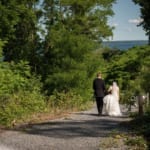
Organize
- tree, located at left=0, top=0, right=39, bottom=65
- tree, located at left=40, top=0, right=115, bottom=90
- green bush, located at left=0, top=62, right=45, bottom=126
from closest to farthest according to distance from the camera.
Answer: green bush, located at left=0, top=62, right=45, bottom=126 < tree, located at left=40, top=0, right=115, bottom=90 < tree, located at left=0, top=0, right=39, bottom=65

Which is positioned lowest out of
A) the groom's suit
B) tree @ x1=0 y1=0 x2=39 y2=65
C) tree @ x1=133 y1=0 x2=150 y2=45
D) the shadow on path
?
the shadow on path

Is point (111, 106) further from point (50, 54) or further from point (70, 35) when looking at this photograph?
point (50, 54)

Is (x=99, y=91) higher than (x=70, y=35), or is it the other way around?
(x=70, y=35)

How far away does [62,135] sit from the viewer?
18.1m

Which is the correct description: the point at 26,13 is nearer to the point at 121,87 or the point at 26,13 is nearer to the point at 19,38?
the point at 19,38

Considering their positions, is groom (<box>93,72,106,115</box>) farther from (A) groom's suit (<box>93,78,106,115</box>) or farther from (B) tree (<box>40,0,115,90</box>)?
(B) tree (<box>40,0,115,90</box>)

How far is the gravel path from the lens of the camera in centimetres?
1582

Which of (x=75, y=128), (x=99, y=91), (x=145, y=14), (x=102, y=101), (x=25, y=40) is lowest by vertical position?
(x=75, y=128)

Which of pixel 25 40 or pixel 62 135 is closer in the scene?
pixel 62 135

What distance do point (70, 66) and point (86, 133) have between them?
17205mm

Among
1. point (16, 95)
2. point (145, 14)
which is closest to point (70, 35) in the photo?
point (16, 95)

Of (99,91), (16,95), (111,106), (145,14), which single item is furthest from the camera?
(145,14)

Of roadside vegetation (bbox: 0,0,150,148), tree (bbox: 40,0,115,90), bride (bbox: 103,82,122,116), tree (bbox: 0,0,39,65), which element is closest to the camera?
roadside vegetation (bbox: 0,0,150,148)

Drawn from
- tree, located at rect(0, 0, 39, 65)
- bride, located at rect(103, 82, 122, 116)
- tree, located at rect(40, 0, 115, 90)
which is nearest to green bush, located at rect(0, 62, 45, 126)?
bride, located at rect(103, 82, 122, 116)
